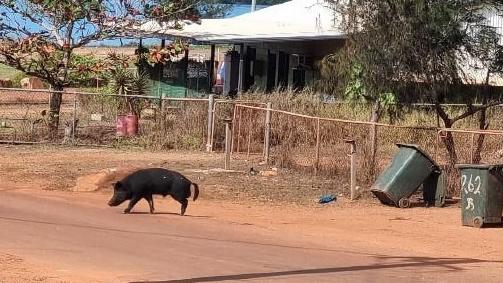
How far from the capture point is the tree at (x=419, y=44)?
51.4ft

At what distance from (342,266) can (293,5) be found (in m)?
34.3

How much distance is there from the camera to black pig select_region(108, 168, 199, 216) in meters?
13.1

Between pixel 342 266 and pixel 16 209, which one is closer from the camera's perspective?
pixel 342 266

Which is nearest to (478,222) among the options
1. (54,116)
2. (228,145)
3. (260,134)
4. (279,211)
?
(279,211)

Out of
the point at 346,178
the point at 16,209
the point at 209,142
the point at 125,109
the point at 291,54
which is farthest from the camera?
the point at 291,54

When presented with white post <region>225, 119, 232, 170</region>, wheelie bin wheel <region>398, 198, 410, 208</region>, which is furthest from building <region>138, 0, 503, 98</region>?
wheelie bin wheel <region>398, 198, 410, 208</region>

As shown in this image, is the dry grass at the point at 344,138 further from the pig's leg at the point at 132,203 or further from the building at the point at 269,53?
the building at the point at 269,53

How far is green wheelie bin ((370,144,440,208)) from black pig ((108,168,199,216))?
147 inches

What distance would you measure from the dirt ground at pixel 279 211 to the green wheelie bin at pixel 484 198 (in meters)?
0.20

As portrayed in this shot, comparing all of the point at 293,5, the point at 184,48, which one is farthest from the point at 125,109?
the point at 293,5

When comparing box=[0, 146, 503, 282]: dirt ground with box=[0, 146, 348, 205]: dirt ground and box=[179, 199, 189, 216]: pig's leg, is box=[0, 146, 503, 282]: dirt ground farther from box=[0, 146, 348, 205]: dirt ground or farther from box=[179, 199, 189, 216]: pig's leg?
box=[179, 199, 189, 216]: pig's leg

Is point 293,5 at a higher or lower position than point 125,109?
higher

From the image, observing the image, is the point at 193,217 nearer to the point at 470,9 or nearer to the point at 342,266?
the point at 342,266

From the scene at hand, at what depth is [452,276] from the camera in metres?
9.52
